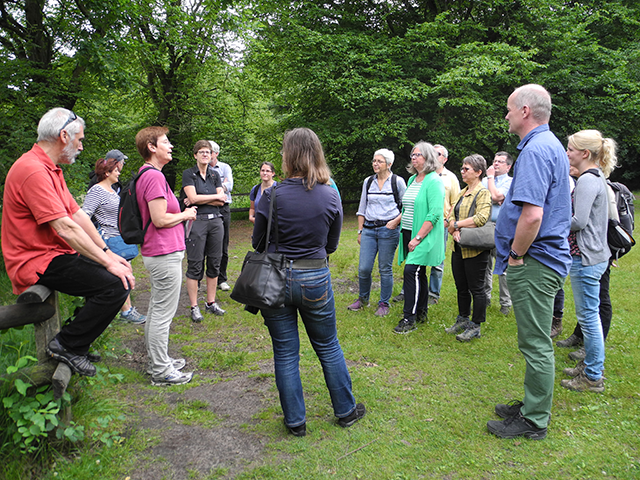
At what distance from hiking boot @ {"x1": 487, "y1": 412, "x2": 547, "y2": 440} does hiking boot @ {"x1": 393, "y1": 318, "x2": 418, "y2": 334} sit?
2083mm

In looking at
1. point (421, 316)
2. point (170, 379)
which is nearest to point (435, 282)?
point (421, 316)

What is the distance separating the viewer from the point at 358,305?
625cm

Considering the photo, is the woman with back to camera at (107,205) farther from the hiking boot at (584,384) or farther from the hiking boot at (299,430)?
the hiking boot at (584,384)

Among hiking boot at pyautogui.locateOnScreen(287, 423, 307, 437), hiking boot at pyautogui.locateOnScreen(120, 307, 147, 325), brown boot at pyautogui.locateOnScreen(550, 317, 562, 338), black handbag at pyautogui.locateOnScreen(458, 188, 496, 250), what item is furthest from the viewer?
hiking boot at pyautogui.locateOnScreen(120, 307, 147, 325)

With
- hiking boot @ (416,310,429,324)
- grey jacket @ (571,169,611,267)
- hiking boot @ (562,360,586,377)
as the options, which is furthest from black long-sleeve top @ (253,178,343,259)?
hiking boot @ (416,310,429,324)

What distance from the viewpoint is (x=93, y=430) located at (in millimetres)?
3027

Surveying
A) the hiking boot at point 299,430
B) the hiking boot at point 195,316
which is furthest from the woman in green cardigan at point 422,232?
the hiking boot at point 195,316

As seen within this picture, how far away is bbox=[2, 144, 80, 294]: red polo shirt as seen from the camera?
8.32 feet

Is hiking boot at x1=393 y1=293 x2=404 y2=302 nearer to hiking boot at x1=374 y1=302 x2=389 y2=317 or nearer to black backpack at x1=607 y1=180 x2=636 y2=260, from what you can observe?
hiking boot at x1=374 y1=302 x2=389 y2=317

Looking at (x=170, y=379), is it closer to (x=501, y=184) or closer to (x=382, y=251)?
(x=382, y=251)

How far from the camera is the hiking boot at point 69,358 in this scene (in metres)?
2.68

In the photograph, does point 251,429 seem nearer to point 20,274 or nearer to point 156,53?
point 20,274

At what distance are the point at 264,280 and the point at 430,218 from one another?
9.37 feet

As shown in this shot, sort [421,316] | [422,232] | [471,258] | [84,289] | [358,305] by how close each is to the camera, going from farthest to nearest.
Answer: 1. [358,305]
2. [421,316]
3. [422,232]
4. [471,258]
5. [84,289]
